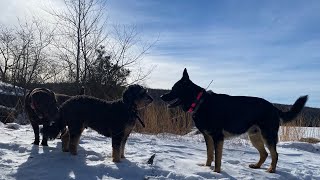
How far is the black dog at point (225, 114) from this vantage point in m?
7.34

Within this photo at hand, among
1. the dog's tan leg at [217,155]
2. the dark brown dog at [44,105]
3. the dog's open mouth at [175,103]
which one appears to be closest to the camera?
the dog's tan leg at [217,155]

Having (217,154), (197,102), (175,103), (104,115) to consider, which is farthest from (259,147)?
(104,115)

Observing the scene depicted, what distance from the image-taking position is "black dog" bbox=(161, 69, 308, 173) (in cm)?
734

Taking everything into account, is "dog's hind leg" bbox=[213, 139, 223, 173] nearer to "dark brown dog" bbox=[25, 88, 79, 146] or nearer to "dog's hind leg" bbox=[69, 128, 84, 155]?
"dog's hind leg" bbox=[69, 128, 84, 155]

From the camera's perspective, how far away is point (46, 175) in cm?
591

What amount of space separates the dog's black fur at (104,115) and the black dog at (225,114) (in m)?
0.79

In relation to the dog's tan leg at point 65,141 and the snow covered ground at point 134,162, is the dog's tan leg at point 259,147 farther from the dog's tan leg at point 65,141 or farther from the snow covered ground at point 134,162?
the dog's tan leg at point 65,141

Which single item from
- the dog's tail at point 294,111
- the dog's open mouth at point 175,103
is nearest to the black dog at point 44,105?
the dog's open mouth at point 175,103

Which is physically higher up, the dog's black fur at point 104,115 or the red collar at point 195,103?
the red collar at point 195,103

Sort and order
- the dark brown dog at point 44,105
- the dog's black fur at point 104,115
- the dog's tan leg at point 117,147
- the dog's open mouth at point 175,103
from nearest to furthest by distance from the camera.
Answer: the dog's tan leg at point 117,147 → the dog's black fur at point 104,115 → the dark brown dog at point 44,105 → the dog's open mouth at point 175,103

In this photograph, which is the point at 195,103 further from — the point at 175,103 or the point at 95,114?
the point at 95,114

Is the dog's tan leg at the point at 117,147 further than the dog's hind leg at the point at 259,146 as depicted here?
No

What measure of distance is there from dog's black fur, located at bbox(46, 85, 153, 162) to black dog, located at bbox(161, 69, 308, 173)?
2.60 ft

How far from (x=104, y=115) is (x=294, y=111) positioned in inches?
144
